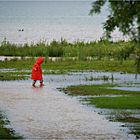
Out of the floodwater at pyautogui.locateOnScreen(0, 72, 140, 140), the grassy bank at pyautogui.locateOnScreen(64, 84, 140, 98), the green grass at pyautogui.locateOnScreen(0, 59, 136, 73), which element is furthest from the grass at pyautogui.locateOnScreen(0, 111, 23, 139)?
the green grass at pyautogui.locateOnScreen(0, 59, 136, 73)

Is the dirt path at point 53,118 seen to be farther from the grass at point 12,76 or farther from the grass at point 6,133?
the grass at point 12,76

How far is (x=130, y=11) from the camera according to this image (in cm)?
1684

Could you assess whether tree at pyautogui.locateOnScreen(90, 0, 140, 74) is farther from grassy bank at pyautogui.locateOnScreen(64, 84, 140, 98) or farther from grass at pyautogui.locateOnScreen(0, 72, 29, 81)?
grass at pyautogui.locateOnScreen(0, 72, 29, 81)

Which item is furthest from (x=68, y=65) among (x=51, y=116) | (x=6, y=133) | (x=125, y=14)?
(x=125, y=14)

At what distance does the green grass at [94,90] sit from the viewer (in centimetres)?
3210

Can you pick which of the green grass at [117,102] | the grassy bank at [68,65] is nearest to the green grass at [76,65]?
the grassy bank at [68,65]

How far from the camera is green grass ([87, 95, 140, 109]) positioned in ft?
89.3

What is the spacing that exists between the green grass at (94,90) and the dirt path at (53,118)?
96 centimetres

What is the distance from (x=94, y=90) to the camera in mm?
33375

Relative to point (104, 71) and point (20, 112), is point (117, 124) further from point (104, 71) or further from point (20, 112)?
point (104, 71)

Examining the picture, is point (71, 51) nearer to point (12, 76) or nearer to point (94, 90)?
point (12, 76)

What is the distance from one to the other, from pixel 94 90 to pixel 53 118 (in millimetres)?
9300

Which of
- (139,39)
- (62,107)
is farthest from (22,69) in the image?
(139,39)

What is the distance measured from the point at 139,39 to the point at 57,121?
7.22m
